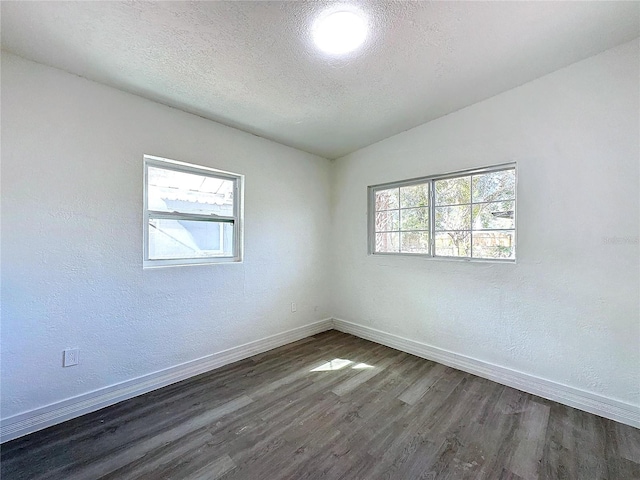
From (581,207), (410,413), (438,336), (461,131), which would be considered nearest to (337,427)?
(410,413)

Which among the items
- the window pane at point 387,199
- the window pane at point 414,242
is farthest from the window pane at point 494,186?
the window pane at point 387,199

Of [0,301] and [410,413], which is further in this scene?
[410,413]

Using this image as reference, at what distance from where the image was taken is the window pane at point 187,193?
7.77ft

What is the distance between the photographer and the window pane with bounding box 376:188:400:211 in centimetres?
327

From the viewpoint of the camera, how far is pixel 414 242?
10.1 ft

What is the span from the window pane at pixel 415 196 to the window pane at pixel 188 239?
1997 mm

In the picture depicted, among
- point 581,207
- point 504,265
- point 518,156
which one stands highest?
point 518,156

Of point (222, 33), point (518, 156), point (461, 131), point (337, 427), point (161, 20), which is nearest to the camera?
point (161, 20)

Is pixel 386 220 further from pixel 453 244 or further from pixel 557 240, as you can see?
pixel 557 240

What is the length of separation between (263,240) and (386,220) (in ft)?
4.98

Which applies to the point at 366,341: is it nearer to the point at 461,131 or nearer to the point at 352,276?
the point at 352,276

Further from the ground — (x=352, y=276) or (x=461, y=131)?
(x=461, y=131)

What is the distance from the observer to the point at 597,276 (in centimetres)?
199

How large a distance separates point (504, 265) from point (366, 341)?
5.81 ft
